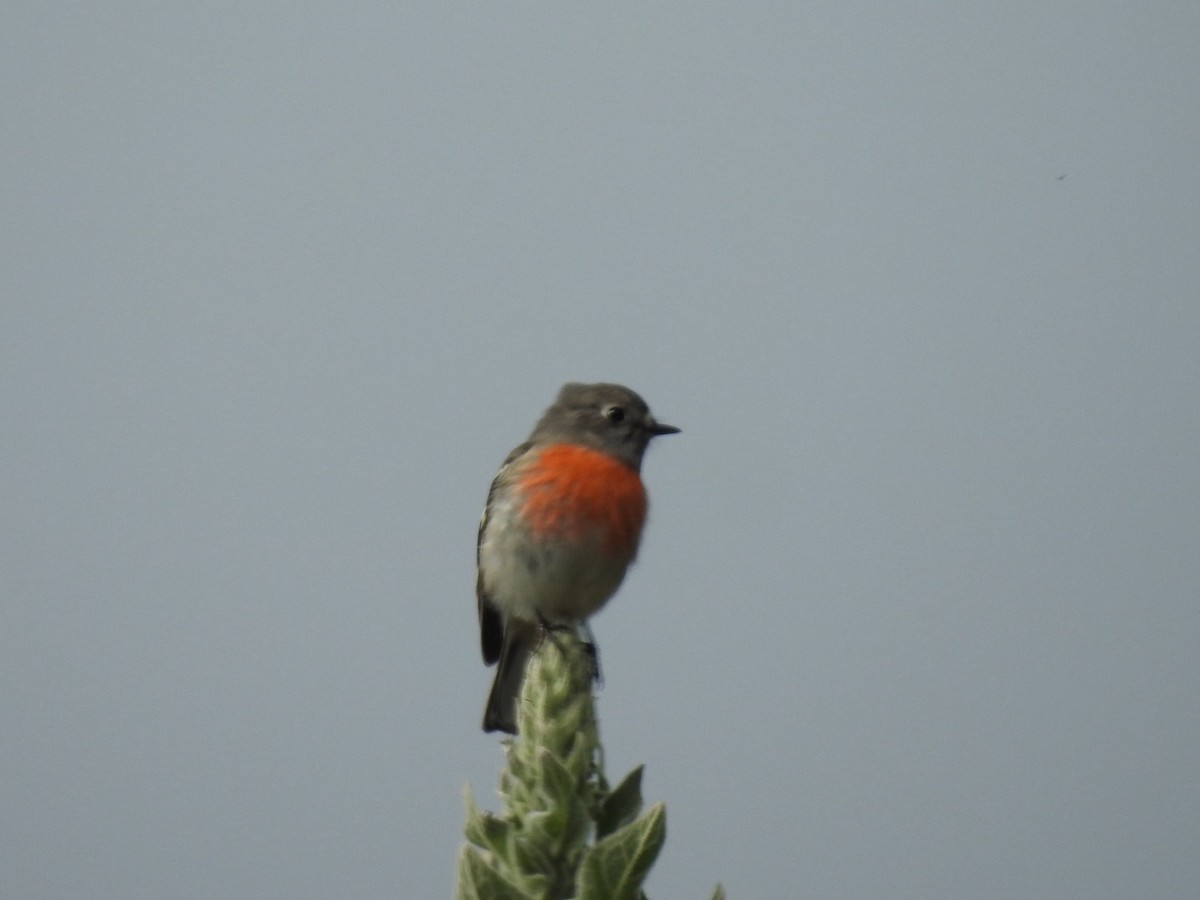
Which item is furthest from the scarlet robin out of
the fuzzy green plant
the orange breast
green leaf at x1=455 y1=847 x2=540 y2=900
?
green leaf at x1=455 y1=847 x2=540 y2=900

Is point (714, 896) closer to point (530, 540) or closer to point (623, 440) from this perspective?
point (530, 540)

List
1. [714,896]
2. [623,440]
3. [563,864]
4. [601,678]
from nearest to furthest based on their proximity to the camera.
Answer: [714,896]
[563,864]
[601,678]
[623,440]

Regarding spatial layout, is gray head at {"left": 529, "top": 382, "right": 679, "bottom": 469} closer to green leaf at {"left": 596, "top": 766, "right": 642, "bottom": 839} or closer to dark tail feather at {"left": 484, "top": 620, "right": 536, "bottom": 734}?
dark tail feather at {"left": 484, "top": 620, "right": 536, "bottom": 734}

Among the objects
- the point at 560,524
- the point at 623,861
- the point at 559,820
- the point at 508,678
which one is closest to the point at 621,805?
the point at 559,820

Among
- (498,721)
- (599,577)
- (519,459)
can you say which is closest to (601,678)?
(599,577)

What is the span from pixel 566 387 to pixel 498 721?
2.19 m

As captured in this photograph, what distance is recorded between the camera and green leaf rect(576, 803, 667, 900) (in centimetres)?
254

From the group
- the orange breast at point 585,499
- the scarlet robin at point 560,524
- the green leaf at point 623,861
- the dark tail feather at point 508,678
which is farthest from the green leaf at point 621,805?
the dark tail feather at point 508,678

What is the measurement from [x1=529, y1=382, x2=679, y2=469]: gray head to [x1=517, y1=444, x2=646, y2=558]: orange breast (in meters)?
0.17

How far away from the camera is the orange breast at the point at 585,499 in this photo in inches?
309

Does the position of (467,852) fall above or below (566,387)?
below

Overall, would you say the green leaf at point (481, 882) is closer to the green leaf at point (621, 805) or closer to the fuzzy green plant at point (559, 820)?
the fuzzy green plant at point (559, 820)

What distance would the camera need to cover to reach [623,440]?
27.9 ft

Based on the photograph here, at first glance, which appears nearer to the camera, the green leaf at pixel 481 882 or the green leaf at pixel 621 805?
the green leaf at pixel 481 882
